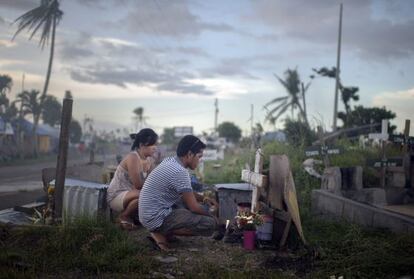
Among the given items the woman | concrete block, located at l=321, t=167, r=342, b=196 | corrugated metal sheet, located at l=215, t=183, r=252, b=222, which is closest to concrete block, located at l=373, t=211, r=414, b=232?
corrugated metal sheet, located at l=215, t=183, r=252, b=222

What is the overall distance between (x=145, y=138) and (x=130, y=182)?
78 cm

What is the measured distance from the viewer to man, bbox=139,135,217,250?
A: 19.1 ft

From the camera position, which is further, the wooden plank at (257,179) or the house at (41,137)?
the house at (41,137)

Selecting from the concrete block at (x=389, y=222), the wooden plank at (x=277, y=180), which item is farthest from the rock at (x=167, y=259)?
the concrete block at (x=389, y=222)

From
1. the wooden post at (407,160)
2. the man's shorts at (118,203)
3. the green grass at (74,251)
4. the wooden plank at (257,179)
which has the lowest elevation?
the green grass at (74,251)

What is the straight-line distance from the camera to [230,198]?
7422mm

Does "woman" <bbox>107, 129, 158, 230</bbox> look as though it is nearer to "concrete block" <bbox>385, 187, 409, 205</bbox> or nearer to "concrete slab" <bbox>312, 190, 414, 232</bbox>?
"concrete slab" <bbox>312, 190, 414, 232</bbox>

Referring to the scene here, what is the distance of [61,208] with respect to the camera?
21.3ft

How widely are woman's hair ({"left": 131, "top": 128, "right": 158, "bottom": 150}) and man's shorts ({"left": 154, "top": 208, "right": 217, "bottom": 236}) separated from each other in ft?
5.51

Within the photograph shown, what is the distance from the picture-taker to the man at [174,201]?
5812mm

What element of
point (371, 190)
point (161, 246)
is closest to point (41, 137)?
point (371, 190)

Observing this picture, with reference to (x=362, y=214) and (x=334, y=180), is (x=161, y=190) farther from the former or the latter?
(x=334, y=180)

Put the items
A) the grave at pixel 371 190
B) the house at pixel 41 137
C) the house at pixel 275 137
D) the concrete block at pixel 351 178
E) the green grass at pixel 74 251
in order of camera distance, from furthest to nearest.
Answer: the house at pixel 41 137, the house at pixel 275 137, the concrete block at pixel 351 178, the grave at pixel 371 190, the green grass at pixel 74 251

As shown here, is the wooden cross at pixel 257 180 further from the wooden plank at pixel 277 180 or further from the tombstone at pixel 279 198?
the wooden plank at pixel 277 180
